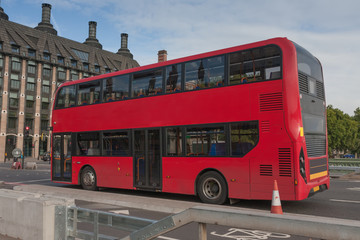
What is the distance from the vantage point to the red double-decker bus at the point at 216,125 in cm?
802

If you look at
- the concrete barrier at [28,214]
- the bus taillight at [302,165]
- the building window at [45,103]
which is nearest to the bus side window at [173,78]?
the bus taillight at [302,165]

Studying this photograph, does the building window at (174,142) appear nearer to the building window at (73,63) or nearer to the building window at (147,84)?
the building window at (147,84)

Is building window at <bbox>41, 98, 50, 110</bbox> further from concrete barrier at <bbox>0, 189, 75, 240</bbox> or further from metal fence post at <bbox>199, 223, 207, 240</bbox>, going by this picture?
metal fence post at <bbox>199, 223, 207, 240</bbox>

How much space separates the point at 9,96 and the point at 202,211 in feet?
197

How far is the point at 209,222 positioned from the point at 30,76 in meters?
62.7

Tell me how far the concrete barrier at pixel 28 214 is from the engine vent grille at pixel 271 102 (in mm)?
5294

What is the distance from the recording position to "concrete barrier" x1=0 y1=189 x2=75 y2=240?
472cm

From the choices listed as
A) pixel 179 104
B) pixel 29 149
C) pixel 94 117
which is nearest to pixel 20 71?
pixel 29 149

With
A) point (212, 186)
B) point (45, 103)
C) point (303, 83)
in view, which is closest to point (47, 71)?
point (45, 103)

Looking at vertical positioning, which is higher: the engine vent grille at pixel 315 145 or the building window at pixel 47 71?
the building window at pixel 47 71

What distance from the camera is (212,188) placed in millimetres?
9188

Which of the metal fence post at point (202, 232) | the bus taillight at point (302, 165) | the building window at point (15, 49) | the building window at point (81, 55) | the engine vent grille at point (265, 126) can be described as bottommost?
the metal fence post at point (202, 232)

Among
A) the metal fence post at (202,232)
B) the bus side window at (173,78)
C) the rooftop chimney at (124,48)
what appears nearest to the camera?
the metal fence post at (202,232)

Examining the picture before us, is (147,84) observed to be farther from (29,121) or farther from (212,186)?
(29,121)
